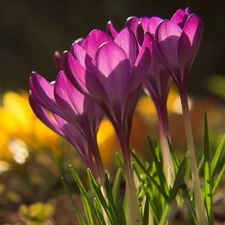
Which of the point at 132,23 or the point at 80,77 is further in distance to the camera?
the point at 132,23

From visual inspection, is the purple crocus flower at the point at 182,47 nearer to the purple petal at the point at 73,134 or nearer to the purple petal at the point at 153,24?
the purple petal at the point at 153,24

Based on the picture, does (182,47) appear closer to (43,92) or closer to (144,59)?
(144,59)

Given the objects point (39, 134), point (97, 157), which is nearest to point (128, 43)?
point (97, 157)

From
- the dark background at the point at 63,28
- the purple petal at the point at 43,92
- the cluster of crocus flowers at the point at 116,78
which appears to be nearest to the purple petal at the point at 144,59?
the cluster of crocus flowers at the point at 116,78

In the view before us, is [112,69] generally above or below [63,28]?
below

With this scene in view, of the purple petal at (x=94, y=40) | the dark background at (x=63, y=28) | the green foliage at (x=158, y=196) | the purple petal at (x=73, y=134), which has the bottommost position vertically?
the green foliage at (x=158, y=196)

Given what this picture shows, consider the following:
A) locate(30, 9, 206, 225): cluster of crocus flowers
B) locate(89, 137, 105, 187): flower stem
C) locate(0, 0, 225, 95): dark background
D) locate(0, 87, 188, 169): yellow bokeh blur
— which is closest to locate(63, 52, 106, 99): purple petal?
locate(30, 9, 206, 225): cluster of crocus flowers

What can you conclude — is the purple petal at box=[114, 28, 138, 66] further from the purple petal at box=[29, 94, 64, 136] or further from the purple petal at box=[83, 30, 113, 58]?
the purple petal at box=[29, 94, 64, 136]

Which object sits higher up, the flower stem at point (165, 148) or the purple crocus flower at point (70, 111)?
the purple crocus flower at point (70, 111)
